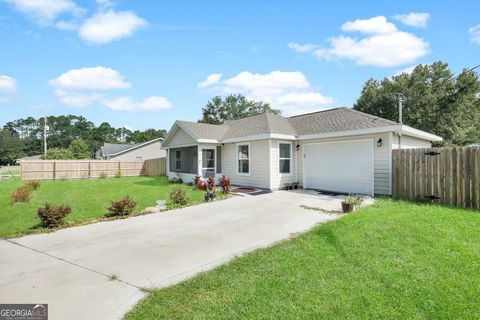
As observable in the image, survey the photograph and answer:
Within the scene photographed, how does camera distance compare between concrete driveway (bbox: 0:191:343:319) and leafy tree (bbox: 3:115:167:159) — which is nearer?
concrete driveway (bbox: 0:191:343:319)

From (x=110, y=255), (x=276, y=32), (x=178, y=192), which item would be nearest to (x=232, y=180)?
(x=178, y=192)

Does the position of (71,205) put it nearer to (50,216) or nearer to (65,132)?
(50,216)

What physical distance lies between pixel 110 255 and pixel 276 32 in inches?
438

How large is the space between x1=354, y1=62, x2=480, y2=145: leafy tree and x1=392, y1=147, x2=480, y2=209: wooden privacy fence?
21441 millimetres

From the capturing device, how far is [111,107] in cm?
3309

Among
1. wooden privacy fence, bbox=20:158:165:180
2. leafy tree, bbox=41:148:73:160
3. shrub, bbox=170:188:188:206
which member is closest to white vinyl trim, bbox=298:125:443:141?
shrub, bbox=170:188:188:206

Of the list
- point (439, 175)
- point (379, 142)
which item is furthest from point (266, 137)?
point (439, 175)

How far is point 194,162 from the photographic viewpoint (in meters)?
17.5

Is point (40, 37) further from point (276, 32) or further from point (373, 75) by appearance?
point (373, 75)

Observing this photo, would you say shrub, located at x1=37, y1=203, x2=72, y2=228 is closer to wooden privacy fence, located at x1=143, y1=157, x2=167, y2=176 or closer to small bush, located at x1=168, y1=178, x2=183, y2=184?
small bush, located at x1=168, y1=178, x2=183, y2=184

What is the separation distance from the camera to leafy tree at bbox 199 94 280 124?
43875mm

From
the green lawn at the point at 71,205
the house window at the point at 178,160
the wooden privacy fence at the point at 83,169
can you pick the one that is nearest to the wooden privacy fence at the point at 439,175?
the green lawn at the point at 71,205

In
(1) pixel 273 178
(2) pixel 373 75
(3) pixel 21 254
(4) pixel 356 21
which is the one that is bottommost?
(3) pixel 21 254

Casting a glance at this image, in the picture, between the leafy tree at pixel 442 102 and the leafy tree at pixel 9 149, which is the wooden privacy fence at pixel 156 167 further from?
the leafy tree at pixel 9 149
